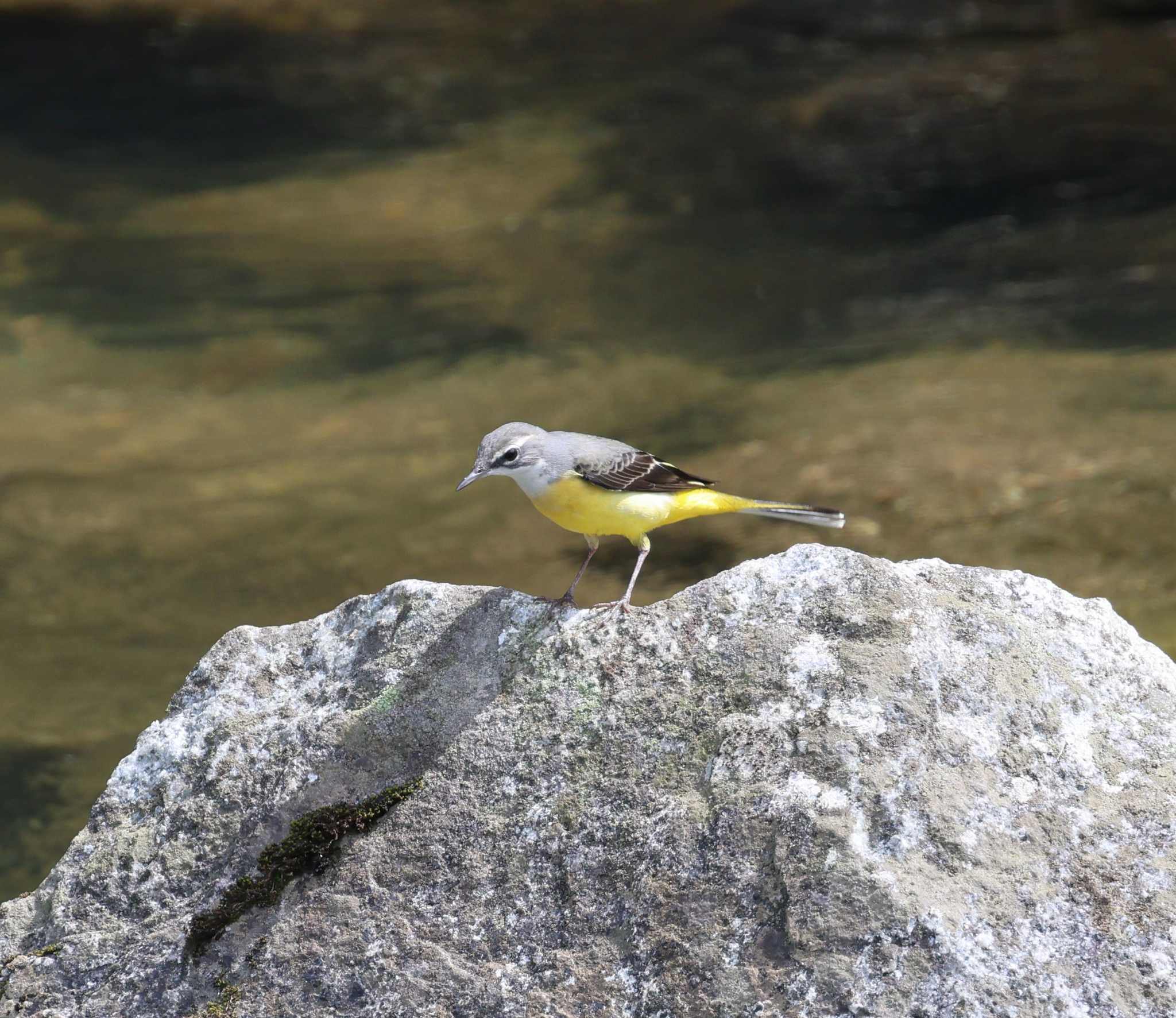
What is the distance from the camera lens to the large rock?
3.48 m

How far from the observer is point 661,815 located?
3895 millimetres

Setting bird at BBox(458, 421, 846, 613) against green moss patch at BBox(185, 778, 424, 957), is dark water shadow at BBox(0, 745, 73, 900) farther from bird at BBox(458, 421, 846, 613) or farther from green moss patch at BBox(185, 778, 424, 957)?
bird at BBox(458, 421, 846, 613)

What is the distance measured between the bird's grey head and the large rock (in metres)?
0.45

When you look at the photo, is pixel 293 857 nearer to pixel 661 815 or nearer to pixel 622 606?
pixel 661 815

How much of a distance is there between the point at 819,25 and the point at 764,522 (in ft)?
53.4

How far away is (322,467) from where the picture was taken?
42.9 feet

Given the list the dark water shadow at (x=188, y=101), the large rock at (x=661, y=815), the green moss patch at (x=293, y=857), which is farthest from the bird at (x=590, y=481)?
the dark water shadow at (x=188, y=101)

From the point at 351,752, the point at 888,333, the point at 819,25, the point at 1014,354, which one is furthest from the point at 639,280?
the point at 351,752

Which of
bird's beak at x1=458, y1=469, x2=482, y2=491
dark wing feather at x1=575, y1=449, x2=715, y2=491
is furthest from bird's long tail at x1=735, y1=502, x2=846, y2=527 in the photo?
bird's beak at x1=458, y1=469, x2=482, y2=491

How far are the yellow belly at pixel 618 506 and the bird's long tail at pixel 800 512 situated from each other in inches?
2.7

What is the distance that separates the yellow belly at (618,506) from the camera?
4.81 meters

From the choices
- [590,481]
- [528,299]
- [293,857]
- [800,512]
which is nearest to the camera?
[293,857]

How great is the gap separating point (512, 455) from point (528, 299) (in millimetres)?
12360

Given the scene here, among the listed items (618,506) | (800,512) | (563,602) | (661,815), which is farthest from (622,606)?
(800,512)
